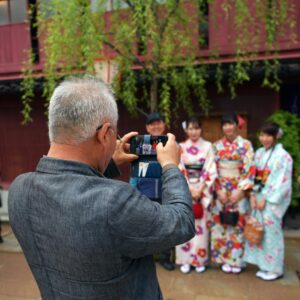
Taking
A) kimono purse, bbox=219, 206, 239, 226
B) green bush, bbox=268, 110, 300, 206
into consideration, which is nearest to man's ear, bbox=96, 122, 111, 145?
kimono purse, bbox=219, 206, 239, 226

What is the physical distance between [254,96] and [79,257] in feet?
19.0

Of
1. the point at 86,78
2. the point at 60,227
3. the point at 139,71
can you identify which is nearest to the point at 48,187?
the point at 60,227

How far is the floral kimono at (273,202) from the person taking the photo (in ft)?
11.8

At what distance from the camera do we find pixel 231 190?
3.84 meters

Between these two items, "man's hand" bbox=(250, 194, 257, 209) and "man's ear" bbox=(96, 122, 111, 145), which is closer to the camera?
"man's ear" bbox=(96, 122, 111, 145)

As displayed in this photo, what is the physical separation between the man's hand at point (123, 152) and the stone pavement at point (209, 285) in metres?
2.43

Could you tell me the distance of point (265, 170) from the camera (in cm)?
374

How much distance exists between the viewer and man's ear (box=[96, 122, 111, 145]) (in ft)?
3.54

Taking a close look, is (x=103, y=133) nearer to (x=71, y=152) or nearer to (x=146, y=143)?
(x=71, y=152)

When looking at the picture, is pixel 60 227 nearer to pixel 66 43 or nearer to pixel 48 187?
pixel 48 187

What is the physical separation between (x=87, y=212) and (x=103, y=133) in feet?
0.95

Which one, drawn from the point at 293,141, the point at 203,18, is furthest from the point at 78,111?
the point at 293,141

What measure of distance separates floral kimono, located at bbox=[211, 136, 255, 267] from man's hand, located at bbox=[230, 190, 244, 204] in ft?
0.13

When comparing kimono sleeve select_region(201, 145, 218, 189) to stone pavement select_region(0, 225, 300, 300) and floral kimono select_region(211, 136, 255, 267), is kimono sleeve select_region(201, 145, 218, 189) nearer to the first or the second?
floral kimono select_region(211, 136, 255, 267)
